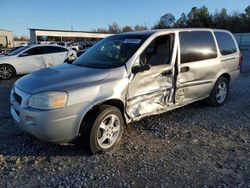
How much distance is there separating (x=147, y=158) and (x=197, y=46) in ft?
8.84

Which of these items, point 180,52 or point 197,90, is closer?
point 180,52

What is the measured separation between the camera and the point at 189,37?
5285 millimetres

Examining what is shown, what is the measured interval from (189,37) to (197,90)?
42.2 inches

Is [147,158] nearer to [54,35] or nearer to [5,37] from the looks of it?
[54,35]

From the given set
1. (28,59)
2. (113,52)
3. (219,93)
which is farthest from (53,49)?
(219,93)

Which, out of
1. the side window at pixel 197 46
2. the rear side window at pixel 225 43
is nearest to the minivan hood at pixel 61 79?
the side window at pixel 197 46

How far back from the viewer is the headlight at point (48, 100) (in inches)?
137

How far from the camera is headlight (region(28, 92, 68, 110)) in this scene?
3.49 meters

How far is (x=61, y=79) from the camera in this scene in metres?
3.91

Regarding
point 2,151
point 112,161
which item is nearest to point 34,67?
point 2,151

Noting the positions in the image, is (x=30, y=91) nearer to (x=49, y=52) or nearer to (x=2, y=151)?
(x=2, y=151)

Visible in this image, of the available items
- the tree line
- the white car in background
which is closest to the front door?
the white car in background

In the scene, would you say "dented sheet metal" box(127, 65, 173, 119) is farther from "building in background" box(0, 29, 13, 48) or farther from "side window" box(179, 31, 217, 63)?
"building in background" box(0, 29, 13, 48)

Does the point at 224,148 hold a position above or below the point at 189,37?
below
